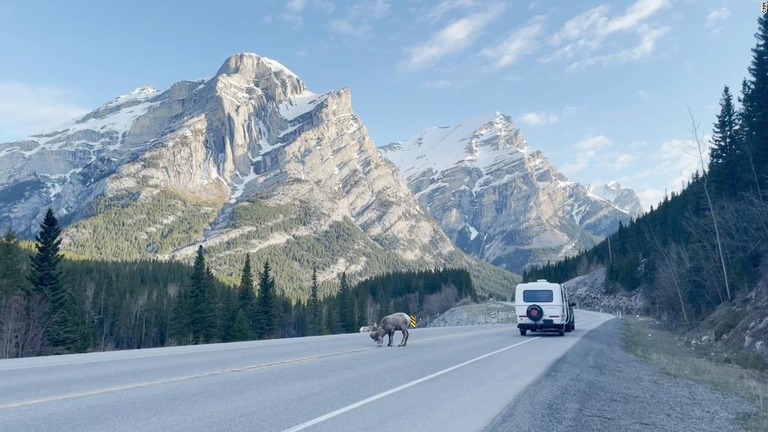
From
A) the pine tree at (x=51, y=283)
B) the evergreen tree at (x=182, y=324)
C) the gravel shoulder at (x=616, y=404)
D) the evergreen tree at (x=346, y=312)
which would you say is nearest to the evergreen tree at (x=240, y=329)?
the evergreen tree at (x=182, y=324)

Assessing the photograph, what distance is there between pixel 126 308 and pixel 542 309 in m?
→ 84.9

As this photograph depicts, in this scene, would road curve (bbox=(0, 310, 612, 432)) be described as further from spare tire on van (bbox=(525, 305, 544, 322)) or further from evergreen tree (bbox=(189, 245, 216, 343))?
evergreen tree (bbox=(189, 245, 216, 343))

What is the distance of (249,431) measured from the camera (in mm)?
6562

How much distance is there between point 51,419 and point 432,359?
11.2m

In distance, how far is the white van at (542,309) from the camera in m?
29.4

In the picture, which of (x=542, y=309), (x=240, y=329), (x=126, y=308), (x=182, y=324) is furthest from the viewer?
(x=126, y=308)

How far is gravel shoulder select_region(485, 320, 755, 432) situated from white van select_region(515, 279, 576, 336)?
14418 millimetres

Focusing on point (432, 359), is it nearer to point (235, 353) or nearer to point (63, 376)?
point (235, 353)

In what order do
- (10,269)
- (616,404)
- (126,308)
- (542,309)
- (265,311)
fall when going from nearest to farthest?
(616,404)
(542,309)
(10,269)
(265,311)
(126,308)

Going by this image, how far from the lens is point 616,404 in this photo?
972 centimetres

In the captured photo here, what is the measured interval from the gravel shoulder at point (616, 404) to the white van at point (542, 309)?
14418 millimetres

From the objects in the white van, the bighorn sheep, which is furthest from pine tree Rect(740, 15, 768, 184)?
the bighorn sheep

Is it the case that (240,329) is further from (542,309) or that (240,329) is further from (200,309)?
(542,309)

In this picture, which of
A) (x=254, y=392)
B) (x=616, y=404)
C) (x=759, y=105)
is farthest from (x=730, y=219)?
(x=254, y=392)
